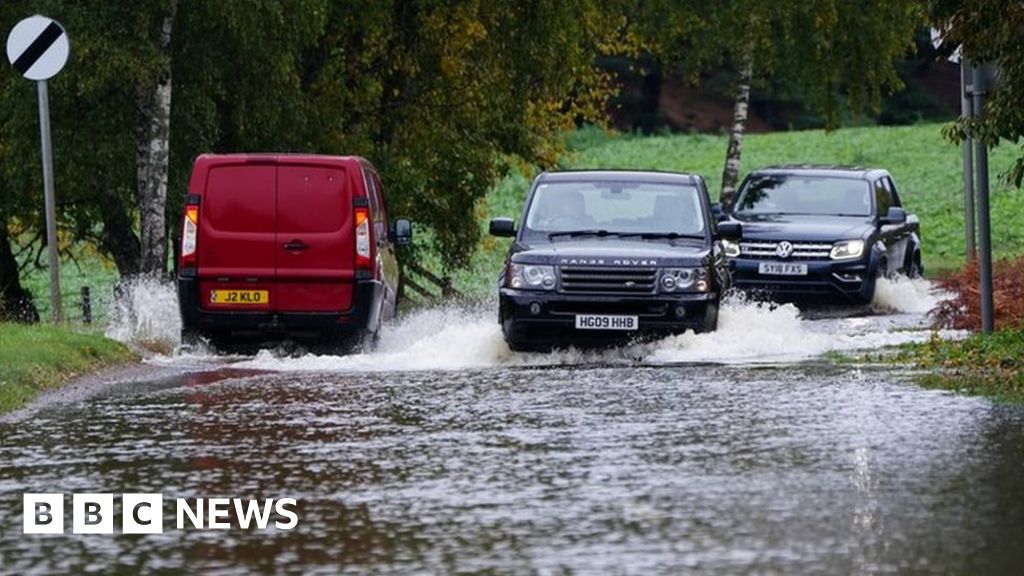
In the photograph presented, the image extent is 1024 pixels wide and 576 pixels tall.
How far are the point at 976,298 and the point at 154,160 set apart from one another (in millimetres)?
10174

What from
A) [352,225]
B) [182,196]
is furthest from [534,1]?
[352,225]

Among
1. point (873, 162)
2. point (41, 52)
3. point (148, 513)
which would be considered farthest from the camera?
point (873, 162)

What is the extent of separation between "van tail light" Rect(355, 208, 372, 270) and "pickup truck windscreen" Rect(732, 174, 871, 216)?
30.1 feet

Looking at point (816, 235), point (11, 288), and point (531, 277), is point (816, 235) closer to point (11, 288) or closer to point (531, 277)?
point (531, 277)

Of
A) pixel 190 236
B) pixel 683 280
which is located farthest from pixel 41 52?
pixel 683 280

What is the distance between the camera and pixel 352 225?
878 inches

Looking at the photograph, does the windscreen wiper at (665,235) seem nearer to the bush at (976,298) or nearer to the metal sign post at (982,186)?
the bush at (976,298)

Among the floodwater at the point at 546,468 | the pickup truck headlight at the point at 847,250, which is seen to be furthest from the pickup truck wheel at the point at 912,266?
the floodwater at the point at 546,468

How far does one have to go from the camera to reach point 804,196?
30875 millimetres

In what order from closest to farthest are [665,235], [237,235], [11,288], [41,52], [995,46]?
[995,46] → [665,235] → [237,235] → [41,52] → [11,288]

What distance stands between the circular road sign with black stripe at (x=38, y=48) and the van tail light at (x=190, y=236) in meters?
1.85

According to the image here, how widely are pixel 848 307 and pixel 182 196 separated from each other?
8.17 meters

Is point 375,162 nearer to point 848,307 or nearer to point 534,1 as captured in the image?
point 534,1

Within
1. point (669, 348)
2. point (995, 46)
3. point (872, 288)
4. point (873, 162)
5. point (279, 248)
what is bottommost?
point (669, 348)
